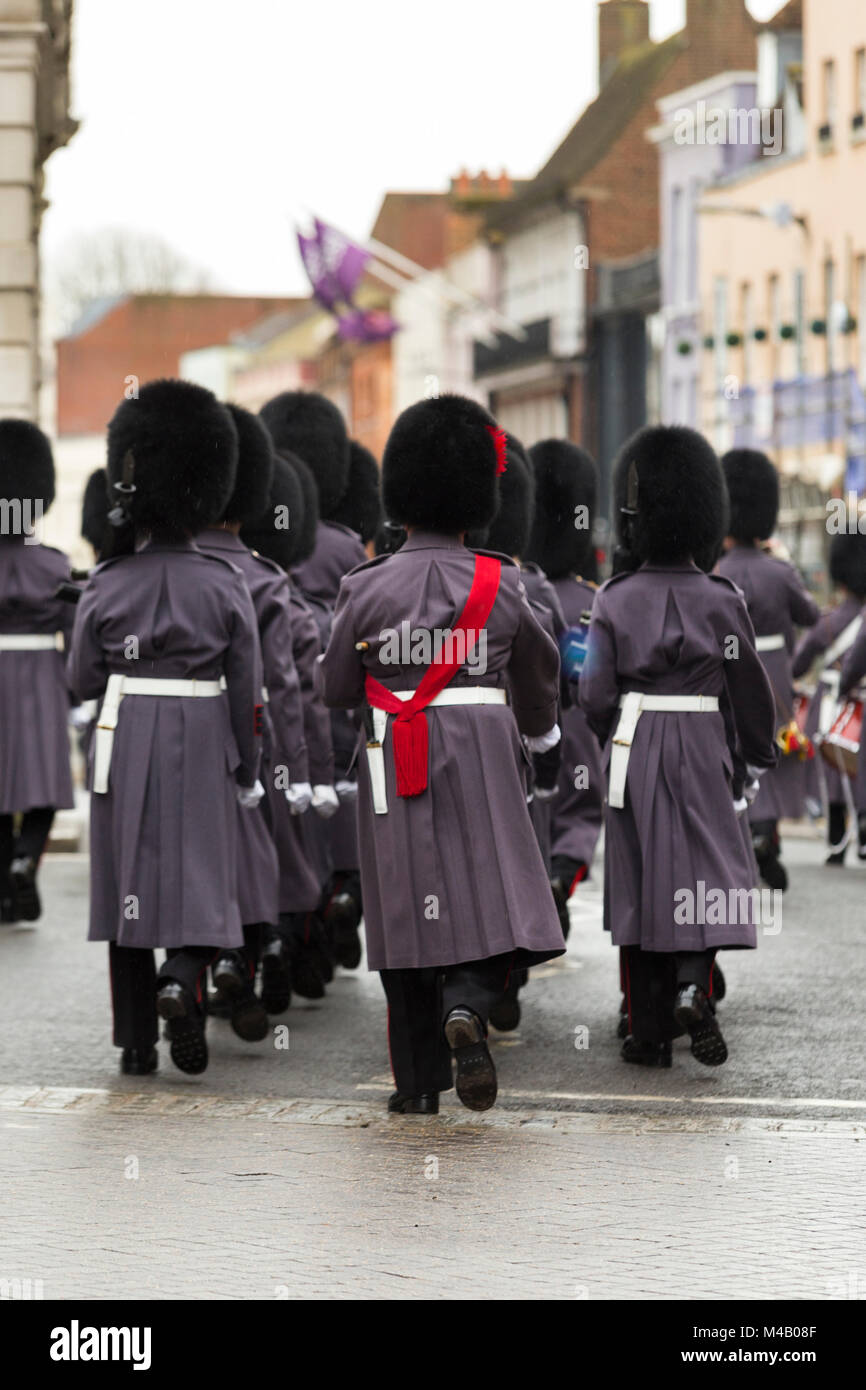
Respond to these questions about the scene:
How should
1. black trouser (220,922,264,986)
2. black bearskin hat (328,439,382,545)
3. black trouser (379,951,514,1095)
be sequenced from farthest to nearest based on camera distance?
1. black bearskin hat (328,439,382,545)
2. black trouser (220,922,264,986)
3. black trouser (379,951,514,1095)

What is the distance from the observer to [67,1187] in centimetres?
736

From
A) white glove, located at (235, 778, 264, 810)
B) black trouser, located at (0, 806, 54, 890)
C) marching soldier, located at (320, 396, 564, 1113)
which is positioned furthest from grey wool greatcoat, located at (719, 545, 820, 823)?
marching soldier, located at (320, 396, 564, 1113)

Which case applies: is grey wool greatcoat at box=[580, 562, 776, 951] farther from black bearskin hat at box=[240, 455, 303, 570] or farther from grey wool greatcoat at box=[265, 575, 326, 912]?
black bearskin hat at box=[240, 455, 303, 570]

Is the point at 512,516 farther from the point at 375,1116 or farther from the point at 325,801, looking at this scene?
the point at 375,1116

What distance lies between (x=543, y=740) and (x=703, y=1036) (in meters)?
1.00

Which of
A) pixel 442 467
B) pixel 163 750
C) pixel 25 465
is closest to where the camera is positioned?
pixel 442 467

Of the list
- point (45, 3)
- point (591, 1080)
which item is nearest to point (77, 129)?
point (45, 3)

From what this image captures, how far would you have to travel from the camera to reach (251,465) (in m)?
10.5

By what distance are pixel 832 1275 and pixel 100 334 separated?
96.6m

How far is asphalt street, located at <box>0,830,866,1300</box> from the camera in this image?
6379 millimetres

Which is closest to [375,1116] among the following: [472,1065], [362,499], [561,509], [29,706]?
[472,1065]

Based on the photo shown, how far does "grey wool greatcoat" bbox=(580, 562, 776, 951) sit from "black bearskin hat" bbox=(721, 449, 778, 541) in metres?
5.73
